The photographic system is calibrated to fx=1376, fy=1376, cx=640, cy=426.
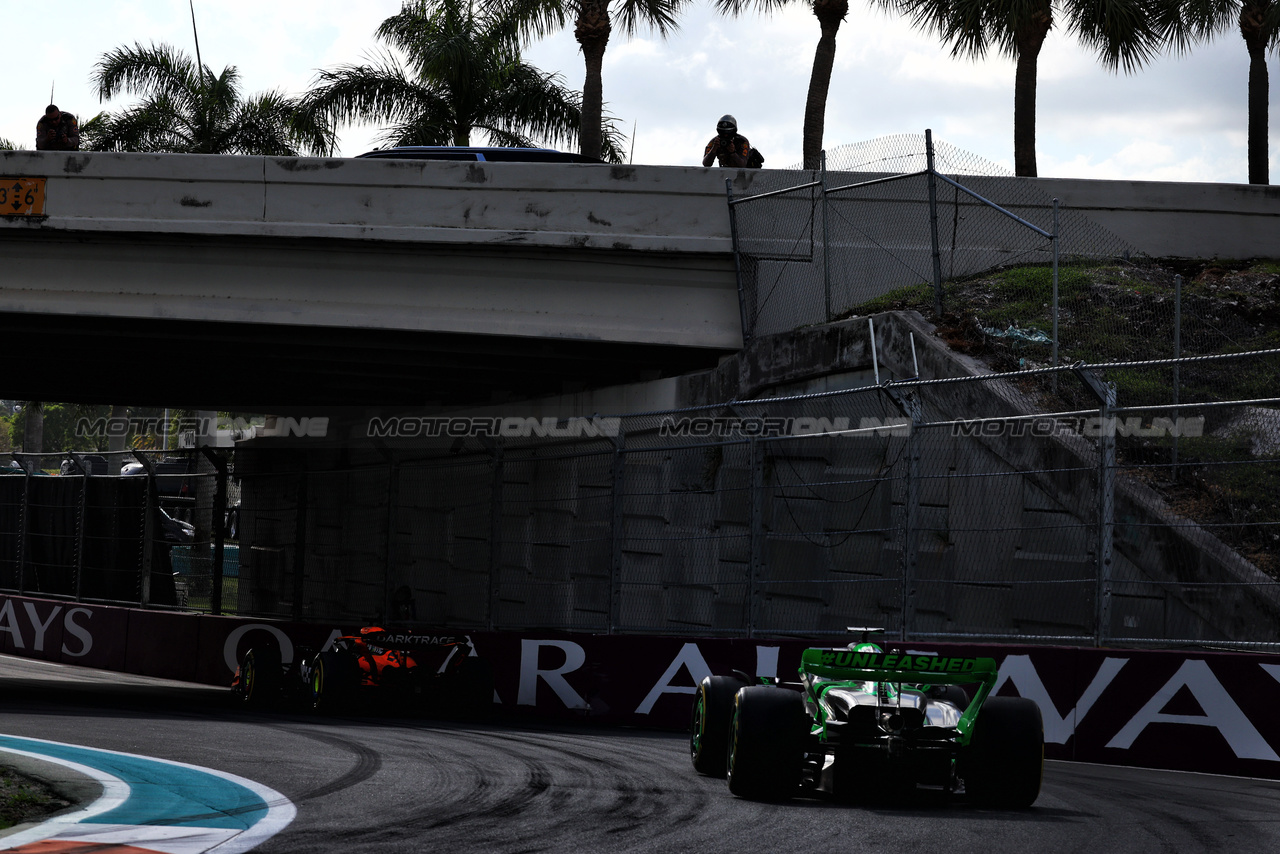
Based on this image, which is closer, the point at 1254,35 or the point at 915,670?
the point at 915,670

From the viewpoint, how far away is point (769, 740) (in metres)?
6.89

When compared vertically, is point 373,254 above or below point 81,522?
above

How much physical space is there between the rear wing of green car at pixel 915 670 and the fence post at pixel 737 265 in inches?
345

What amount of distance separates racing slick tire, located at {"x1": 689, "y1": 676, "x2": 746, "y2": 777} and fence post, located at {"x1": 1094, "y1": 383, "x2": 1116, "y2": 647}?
3.06 meters

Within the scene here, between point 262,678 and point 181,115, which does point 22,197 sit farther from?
point 181,115

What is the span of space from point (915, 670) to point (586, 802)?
5.89ft

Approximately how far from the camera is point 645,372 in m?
18.3

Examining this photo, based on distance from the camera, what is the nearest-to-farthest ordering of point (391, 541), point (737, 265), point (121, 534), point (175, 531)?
point (737, 265), point (391, 541), point (175, 531), point (121, 534)

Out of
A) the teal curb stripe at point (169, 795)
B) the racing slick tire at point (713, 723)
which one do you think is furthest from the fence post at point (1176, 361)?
the teal curb stripe at point (169, 795)

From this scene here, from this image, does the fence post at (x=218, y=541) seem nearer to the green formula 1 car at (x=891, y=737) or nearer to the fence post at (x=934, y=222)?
the fence post at (x=934, y=222)

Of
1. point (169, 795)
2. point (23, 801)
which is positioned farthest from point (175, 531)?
point (23, 801)

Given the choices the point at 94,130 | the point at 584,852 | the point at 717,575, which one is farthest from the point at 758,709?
the point at 94,130

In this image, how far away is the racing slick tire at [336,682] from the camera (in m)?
12.6

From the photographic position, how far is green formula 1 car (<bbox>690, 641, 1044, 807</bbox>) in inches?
267
